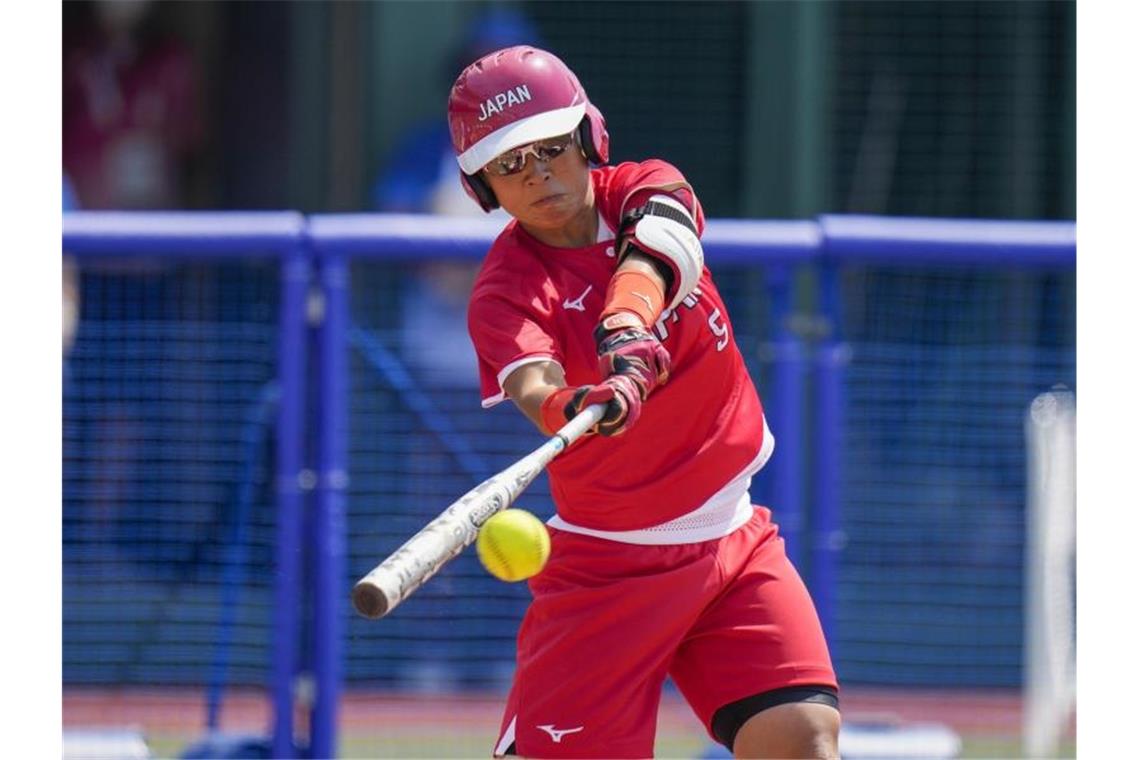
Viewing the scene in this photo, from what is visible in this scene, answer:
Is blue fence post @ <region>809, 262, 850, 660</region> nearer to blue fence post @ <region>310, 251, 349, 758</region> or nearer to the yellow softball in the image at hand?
blue fence post @ <region>310, 251, 349, 758</region>

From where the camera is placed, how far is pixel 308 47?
7.90 meters

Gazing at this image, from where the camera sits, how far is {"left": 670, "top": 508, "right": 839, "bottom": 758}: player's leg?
3.57 metres

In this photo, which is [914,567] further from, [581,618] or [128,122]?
[128,122]

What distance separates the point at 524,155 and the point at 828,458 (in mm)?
1900

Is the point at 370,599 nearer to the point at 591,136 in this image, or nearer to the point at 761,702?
the point at 761,702

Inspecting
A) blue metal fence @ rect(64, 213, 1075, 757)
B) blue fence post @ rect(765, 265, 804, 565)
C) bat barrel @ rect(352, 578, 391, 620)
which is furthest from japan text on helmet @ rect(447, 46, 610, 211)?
blue fence post @ rect(765, 265, 804, 565)

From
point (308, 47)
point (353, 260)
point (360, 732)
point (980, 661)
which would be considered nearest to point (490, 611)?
point (360, 732)

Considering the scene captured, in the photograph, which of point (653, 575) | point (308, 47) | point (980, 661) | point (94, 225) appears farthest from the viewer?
point (308, 47)

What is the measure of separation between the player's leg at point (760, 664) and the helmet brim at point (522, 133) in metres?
0.94

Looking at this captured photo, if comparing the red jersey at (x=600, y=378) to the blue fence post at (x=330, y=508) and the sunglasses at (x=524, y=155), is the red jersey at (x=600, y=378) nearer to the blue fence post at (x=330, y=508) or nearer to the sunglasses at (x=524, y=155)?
the sunglasses at (x=524, y=155)

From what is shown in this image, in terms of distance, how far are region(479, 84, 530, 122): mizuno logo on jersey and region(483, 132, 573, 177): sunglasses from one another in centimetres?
9

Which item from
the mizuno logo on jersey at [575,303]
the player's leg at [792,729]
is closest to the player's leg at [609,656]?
the player's leg at [792,729]

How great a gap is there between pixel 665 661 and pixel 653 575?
187 mm

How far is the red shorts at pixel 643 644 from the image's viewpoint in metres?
3.64
